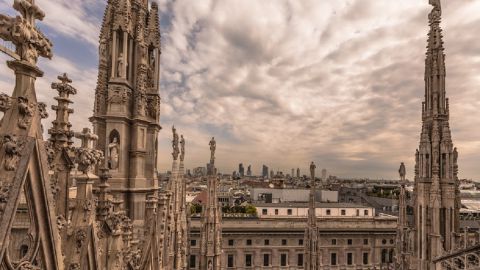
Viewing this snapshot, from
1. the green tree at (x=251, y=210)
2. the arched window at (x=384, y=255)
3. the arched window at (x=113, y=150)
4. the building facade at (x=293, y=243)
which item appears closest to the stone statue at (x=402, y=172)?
the arched window at (x=113, y=150)

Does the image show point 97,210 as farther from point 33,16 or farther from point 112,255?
point 33,16

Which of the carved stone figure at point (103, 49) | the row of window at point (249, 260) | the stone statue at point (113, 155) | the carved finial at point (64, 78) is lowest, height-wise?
the row of window at point (249, 260)

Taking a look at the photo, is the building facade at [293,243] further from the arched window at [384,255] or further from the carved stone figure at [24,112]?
the carved stone figure at [24,112]

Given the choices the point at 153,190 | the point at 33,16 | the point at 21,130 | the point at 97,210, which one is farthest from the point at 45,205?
the point at 153,190

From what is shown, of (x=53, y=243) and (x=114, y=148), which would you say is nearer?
(x=53, y=243)

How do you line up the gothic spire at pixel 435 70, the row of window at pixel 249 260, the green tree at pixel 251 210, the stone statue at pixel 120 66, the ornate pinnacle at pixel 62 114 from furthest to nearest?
1. the green tree at pixel 251 210
2. the row of window at pixel 249 260
3. the gothic spire at pixel 435 70
4. the stone statue at pixel 120 66
5. the ornate pinnacle at pixel 62 114

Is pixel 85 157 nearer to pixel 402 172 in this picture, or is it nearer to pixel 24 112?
pixel 24 112

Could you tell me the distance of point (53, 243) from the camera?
9.27ft

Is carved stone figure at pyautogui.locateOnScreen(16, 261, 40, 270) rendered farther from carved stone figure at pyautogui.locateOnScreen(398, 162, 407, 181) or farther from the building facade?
the building facade

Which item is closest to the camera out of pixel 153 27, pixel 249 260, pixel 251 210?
pixel 153 27

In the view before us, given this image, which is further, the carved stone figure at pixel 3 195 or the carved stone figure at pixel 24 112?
the carved stone figure at pixel 24 112

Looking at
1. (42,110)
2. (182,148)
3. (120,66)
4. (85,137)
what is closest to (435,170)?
(120,66)

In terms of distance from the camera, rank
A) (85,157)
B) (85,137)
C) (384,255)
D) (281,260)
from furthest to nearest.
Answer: (384,255), (281,260), (85,137), (85,157)

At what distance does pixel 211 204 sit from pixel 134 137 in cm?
1143
